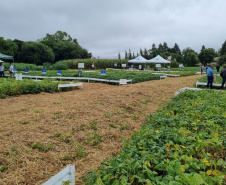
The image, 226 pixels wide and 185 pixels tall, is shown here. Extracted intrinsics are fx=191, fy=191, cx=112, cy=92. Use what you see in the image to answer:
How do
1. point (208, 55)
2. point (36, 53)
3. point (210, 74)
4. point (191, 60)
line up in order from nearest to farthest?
point (210, 74) < point (36, 53) < point (191, 60) < point (208, 55)

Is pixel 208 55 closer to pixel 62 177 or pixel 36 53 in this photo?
pixel 36 53

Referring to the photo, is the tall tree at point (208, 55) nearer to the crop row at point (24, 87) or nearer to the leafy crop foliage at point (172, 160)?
the crop row at point (24, 87)

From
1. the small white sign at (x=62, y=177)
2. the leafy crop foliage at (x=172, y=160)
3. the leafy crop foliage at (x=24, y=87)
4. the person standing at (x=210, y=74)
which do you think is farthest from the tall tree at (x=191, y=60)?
the small white sign at (x=62, y=177)

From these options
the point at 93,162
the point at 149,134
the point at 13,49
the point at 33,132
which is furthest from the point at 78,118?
the point at 13,49

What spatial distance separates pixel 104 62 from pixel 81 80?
2344 cm

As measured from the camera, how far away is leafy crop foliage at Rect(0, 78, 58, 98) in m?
8.92

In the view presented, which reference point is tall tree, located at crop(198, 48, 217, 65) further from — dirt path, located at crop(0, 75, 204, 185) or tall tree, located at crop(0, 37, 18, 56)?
dirt path, located at crop(0, 75, 204, 185)

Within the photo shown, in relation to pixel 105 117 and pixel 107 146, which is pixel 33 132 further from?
pixel 105 117

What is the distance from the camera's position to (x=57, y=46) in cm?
6091

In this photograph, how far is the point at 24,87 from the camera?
962 cm

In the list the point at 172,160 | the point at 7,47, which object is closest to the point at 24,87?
the point at 172,160

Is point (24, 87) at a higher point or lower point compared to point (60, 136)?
higher

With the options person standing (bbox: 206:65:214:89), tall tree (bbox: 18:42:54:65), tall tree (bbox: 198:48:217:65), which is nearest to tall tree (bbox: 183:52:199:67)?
tall tree (bbox: 198:48:217:65)

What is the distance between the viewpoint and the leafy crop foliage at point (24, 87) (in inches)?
351
